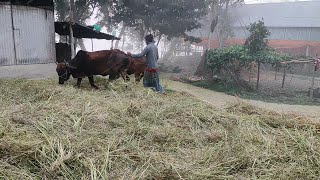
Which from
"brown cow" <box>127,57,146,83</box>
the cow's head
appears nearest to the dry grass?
the cow's head

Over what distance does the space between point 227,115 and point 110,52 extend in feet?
15.0

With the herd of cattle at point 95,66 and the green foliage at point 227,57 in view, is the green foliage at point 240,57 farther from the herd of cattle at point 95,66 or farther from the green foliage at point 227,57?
the herd of cattle at point 95,66

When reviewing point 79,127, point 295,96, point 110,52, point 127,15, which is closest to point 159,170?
point 79,127

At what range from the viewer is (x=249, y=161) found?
3.79 m

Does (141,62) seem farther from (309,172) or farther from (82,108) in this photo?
(309,172)

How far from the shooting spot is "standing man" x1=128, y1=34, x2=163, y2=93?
846cm

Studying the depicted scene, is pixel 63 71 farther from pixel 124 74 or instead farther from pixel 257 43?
pixel 257 43

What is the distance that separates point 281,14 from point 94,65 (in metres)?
29.9

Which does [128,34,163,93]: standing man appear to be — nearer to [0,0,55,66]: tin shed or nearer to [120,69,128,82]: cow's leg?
[120,69,128,82]: cow's leg

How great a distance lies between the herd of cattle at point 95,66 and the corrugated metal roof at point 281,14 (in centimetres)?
2471

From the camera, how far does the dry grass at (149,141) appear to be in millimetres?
3398

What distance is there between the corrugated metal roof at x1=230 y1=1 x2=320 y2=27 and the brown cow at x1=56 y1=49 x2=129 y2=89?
2474 centimetres

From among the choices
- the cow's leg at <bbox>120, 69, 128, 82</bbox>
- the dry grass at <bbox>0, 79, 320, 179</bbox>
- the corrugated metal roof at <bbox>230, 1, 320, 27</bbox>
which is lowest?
the dry grass at <bbox>0, 79, 320, 179</bbox>

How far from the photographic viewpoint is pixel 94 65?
8.94 m
